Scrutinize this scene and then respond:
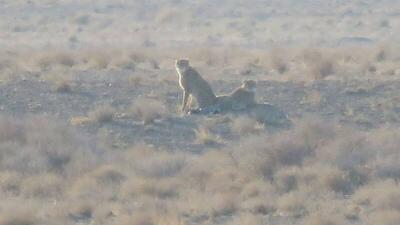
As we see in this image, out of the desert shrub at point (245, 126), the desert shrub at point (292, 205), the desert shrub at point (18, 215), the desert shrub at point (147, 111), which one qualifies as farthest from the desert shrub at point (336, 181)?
the desert shrub at point (147, 111)

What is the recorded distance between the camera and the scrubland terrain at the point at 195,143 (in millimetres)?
19844

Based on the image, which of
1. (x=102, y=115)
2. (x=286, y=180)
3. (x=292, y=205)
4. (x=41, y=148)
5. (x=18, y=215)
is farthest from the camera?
(x=102, y=115)

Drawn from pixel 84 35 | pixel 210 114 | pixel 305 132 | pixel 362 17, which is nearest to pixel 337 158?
pixel 305 132

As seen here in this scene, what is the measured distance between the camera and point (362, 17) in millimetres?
88250

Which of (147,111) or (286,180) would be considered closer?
(286,180)

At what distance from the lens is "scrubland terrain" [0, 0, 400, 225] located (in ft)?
65.1

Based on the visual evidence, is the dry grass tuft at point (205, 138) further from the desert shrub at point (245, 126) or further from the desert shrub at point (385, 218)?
the desert shrub at point (385, 218)

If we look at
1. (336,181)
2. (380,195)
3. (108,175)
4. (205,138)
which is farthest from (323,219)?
(205,138)

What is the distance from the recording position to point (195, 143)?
2761 cm

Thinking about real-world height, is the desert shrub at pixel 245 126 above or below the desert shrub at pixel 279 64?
above

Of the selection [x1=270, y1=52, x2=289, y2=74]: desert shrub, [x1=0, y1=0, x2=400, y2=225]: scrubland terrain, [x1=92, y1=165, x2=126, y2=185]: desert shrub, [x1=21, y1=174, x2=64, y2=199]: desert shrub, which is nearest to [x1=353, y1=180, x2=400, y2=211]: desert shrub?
[x1=0, y1=0, x2=400, y2=225]: scrubland terrain

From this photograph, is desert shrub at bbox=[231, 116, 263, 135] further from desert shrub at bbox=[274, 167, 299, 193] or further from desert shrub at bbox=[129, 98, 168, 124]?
desert shrub at bbox=[274, 167, 299, 193]

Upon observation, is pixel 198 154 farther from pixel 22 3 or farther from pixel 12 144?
pixel 22 3

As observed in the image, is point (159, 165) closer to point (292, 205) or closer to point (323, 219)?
point (292, 205)
